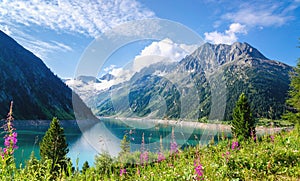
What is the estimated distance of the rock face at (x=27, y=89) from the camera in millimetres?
139375

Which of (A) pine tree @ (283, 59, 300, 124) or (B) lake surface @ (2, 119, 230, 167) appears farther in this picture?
(A) pine tree @ (283, 59, 300, 124)

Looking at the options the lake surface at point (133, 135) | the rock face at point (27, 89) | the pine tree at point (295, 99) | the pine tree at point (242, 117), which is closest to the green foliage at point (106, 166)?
the lake surface at point (133, 135)

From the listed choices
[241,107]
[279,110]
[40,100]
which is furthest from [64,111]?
[241,107]

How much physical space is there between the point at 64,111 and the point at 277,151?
171 meters

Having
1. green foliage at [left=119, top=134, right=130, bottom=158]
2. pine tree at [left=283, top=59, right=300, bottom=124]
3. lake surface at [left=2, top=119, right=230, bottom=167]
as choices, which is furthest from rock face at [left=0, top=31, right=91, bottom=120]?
green foliage at [left=119, top=134, right=130, bottom=158]

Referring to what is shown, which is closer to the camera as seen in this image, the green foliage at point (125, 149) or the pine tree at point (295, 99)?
the green foliage at point (125, 149)

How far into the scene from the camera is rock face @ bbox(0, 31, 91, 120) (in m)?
139

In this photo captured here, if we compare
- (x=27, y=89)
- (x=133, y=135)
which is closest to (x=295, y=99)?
(x=133, y=135)

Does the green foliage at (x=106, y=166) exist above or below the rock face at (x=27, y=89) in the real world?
below

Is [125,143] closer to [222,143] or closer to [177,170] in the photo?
[222,143]

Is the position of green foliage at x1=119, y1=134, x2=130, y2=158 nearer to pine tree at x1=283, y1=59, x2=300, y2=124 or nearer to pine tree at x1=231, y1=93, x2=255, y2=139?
pine tree at x1=231, y1=93, x2=255, y2=139

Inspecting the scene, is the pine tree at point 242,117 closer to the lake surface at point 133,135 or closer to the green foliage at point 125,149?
the lake surface at point 133,135

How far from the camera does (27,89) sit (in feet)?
520

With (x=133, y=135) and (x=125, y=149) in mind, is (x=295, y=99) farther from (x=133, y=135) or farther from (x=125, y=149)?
(x=125, y=149)
